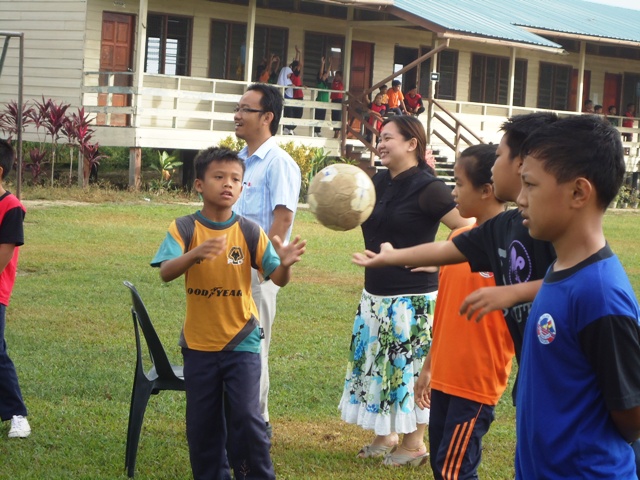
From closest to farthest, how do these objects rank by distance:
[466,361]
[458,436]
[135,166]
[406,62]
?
1. [458,436]
2. [466,361]
3. [135,166]
4. [406,62]

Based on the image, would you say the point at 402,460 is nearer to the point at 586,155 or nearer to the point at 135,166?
the point at 586,155

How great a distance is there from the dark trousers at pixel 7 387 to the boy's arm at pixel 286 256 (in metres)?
1.93

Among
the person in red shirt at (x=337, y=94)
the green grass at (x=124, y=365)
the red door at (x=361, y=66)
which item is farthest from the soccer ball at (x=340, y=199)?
the red door at (x=361, y=66)

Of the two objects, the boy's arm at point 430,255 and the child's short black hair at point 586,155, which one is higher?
the child's short black hair at point 586,155

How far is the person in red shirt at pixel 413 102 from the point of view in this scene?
85.4ft

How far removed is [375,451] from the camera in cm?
596

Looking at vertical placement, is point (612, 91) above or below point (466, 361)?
above

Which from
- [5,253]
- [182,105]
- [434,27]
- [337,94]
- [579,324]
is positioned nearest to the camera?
[579,324]

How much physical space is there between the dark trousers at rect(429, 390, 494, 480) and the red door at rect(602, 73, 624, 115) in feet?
106

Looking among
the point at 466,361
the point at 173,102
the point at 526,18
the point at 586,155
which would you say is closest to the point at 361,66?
the point at 173,102

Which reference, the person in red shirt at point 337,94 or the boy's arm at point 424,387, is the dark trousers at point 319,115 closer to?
the person in red shirt at point 337,94

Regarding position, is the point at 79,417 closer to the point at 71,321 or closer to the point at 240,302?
the point at 240,302

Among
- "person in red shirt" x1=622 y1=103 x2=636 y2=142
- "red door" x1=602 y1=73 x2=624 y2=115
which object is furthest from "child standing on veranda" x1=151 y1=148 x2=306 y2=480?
"red door" x1=602 y1=73 x2=624 y2=115

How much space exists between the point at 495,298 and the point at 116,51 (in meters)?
21.2
